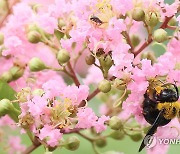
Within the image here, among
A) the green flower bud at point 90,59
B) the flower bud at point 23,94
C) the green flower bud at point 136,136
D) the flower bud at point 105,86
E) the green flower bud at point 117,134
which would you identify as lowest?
the green flower bud at point 117,134

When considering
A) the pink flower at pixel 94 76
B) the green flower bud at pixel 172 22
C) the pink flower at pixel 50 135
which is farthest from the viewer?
the pink flower at pixel 94 76

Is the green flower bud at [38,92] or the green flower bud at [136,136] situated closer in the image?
the green flower bud at [38,92]

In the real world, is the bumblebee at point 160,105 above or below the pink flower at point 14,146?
above

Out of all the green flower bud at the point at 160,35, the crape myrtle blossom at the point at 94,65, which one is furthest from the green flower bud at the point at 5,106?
the green flower bud at the point at 160,35

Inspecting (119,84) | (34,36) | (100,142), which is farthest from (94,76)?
(119,84)

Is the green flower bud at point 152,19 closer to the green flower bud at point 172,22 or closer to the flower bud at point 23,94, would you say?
the green flower bud at point 172,22

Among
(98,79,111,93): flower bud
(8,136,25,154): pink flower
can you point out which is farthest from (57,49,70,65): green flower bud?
(8,136,25,154): pink flower

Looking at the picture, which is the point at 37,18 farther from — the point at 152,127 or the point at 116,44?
the point at 152,127

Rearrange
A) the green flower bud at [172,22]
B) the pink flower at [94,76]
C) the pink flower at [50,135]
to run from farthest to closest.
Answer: the pink flower at [94,76]
the green flower bud at [172,22]
the pink flower at [50,135]
